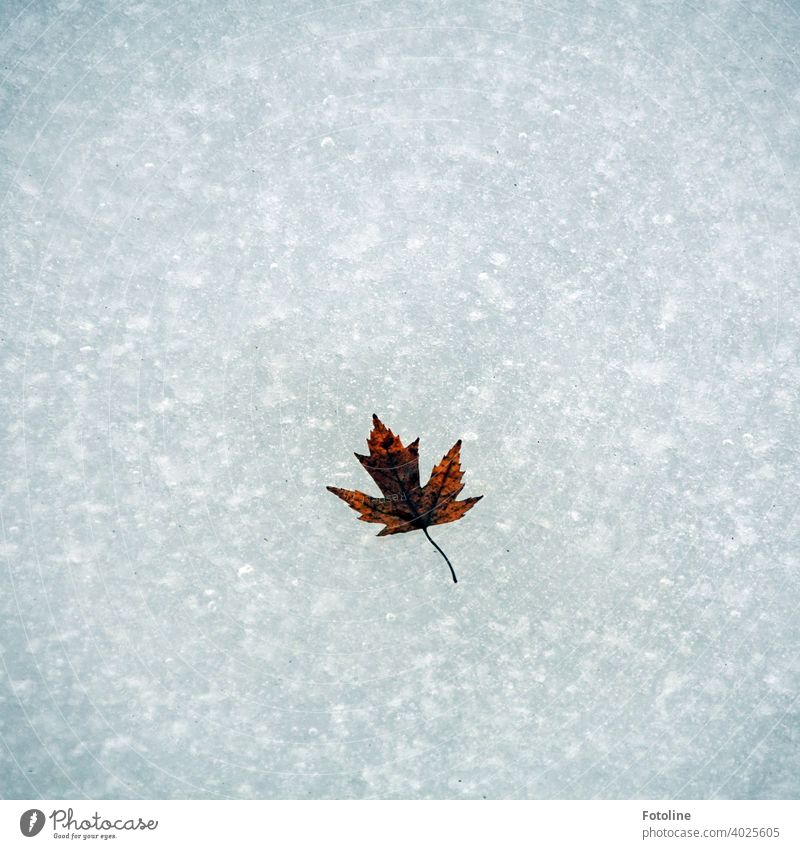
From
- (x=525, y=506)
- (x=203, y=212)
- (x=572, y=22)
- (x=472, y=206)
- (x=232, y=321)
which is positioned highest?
(x=572, y=22)

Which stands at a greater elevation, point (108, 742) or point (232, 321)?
point (232, 321)

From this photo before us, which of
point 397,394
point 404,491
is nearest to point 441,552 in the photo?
point 404,491

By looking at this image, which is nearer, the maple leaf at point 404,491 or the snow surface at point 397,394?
the maple leaf at point 404,491

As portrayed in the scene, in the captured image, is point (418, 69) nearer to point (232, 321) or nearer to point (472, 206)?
point (472, 206)

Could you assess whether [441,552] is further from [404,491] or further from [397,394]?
[397,394]

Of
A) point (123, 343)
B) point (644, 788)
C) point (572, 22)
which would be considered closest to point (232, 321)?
point (123, 343)

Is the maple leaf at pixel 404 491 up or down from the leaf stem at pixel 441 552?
up
